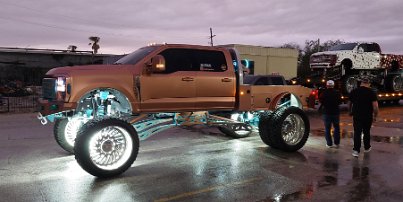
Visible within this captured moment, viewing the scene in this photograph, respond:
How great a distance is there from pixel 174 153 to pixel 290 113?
2.69 meters

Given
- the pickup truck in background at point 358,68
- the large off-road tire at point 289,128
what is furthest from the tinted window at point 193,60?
the pickup truck in background at point 358,68

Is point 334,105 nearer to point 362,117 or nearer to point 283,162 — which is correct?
point 362,117

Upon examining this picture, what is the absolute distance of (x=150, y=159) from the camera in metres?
8.41

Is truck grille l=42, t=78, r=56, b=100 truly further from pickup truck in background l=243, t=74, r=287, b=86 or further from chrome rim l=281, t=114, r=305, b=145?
pickup truck in background l=243, t=74, r=287, b=86

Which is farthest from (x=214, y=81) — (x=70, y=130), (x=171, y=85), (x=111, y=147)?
(x=70, y=130)

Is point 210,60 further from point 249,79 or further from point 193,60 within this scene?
point 249,79

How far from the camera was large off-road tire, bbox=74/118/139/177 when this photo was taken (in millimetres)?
6648

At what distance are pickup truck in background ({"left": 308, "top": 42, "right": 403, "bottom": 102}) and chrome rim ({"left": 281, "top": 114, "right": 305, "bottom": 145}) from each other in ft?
36.1

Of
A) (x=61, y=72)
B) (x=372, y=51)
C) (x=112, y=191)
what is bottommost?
(x=112, y=191)

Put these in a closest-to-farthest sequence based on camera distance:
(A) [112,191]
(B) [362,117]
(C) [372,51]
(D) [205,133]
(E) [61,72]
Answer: (A) [112,191]
(E) [61,72]
(B) [362,117]
(D) [205,133]
(C) [372,51]

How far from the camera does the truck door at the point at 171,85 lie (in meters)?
7.59

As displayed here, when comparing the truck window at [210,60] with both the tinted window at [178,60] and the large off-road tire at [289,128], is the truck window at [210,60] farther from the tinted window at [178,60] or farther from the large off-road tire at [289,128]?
the large off-road tire at [289,128]

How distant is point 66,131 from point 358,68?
1617cm

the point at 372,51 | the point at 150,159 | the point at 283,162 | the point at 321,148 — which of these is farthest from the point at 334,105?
the point at 372,51
